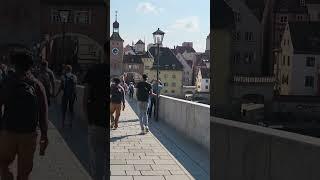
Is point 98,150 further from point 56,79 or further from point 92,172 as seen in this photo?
point 56,79

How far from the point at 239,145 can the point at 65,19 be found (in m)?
1.84

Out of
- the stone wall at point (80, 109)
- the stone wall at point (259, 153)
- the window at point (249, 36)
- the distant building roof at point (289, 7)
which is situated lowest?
the stone wall at point (259, 153)

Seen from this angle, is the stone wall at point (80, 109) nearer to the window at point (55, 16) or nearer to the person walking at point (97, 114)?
the person walking at point (97, 114)

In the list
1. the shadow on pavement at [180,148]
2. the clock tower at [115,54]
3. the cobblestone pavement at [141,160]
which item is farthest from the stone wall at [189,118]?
the clock tower at [115,54]

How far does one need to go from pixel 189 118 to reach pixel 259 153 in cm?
699

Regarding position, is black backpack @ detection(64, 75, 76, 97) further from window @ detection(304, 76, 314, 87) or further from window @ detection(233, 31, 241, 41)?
window @ detection(304, 76, 314, 87)

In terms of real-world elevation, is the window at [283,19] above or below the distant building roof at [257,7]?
below

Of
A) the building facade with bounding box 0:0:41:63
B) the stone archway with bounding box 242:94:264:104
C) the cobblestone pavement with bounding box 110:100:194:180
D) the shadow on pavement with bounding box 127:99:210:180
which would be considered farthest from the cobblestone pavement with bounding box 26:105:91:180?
the shadow on pavement with bounding box 127:99:210:180

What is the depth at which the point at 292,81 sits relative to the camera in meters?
4.59

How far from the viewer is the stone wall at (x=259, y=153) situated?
4.25 metres

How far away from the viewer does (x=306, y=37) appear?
14.7ft

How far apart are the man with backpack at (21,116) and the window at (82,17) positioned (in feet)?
1.79

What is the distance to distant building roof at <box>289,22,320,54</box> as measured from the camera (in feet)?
14.5

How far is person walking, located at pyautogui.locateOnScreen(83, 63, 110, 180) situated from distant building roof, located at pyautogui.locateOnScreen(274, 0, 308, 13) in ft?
5.01
